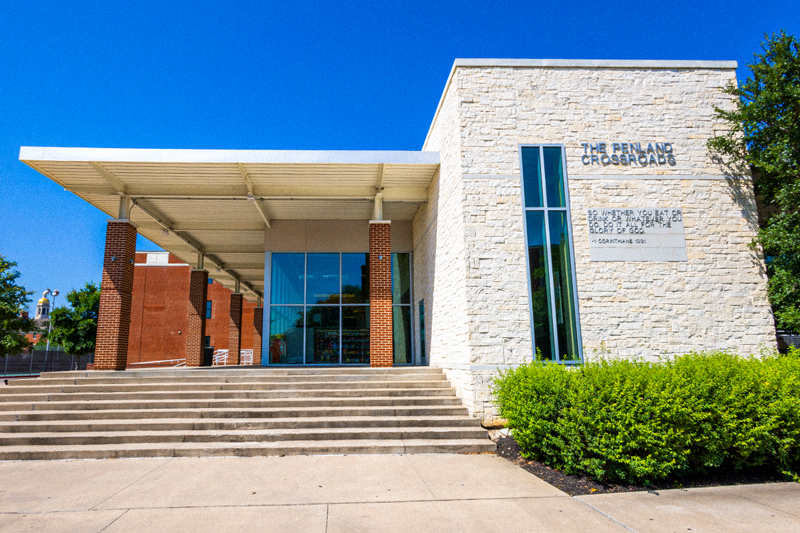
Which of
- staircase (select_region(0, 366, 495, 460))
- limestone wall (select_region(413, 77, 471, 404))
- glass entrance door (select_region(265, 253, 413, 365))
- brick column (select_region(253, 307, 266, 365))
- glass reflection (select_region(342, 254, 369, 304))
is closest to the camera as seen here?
staircase (select_region(0, 366, 495, 460))

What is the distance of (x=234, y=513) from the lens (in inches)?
196

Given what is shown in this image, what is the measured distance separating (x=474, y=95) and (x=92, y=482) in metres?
9.69

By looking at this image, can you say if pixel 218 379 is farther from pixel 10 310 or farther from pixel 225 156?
pixel 10 310

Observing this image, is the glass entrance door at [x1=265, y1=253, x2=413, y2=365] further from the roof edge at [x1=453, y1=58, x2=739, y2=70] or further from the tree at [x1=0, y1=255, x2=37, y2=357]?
the tree at [x1=0, y1=255, x2=37, y2=357]

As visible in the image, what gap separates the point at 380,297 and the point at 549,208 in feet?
16.2

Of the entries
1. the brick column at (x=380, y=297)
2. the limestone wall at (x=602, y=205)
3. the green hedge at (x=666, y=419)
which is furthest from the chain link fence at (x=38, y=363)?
the green hedge at (x=666, y=419)

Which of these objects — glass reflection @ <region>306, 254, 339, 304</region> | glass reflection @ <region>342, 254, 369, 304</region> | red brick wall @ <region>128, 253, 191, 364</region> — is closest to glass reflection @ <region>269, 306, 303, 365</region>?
glass reflection @ <region>306, 254, 339, 304</region>

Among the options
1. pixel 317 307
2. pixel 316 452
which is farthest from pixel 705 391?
pixel 317 307

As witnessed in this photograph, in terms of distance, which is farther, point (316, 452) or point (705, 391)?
point (316, 452)

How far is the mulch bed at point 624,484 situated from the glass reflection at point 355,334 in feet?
31.1

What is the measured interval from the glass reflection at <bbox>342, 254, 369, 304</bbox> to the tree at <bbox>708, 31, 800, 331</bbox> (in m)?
10.5

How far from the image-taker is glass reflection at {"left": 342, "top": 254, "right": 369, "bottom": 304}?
54.2 ft

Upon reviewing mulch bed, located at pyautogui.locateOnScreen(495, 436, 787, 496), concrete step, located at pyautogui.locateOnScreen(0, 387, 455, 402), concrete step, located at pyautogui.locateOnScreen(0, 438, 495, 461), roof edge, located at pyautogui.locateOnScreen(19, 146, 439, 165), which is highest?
roof edge, located at pyautogui.locateOnScreen(19, 146, 439, 165)

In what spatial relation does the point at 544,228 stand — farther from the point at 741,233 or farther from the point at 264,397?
the point at 264,397
